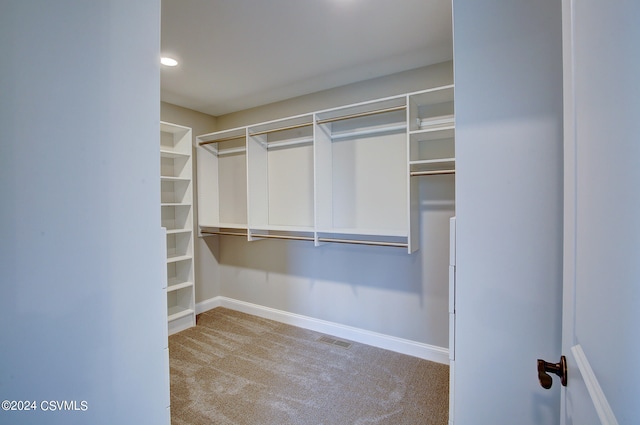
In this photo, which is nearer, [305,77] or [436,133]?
[436,133]

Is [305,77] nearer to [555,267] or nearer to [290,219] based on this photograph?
[290,219]

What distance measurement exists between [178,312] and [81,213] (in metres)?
3.13

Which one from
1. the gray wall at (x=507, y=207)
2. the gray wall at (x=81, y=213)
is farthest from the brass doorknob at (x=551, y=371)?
the gray wall at (x=81, y=213)

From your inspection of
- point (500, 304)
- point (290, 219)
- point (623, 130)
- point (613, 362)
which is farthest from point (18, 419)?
point (290, 219)

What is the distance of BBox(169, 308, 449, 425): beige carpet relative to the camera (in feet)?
6.55

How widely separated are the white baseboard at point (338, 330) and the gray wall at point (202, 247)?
0.56 ft

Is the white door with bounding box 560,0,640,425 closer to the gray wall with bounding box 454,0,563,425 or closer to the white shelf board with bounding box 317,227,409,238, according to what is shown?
the gray wall with bounding box 454,0,563,425

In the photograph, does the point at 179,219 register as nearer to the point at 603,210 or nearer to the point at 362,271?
the point at 362,271

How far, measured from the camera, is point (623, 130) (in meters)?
0.42

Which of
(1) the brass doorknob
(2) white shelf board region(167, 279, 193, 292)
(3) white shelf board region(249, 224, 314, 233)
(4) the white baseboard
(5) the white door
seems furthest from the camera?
(2) white shelf board region(167, 279, 193, 292)

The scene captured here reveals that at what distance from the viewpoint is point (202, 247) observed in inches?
156

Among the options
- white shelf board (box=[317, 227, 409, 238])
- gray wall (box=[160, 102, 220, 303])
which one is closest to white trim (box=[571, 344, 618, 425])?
white shelf board (box=[317, 227, 409, 238])

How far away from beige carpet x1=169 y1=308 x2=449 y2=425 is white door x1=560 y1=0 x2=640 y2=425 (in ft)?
5.39

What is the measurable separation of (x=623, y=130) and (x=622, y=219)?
0.13 metres
